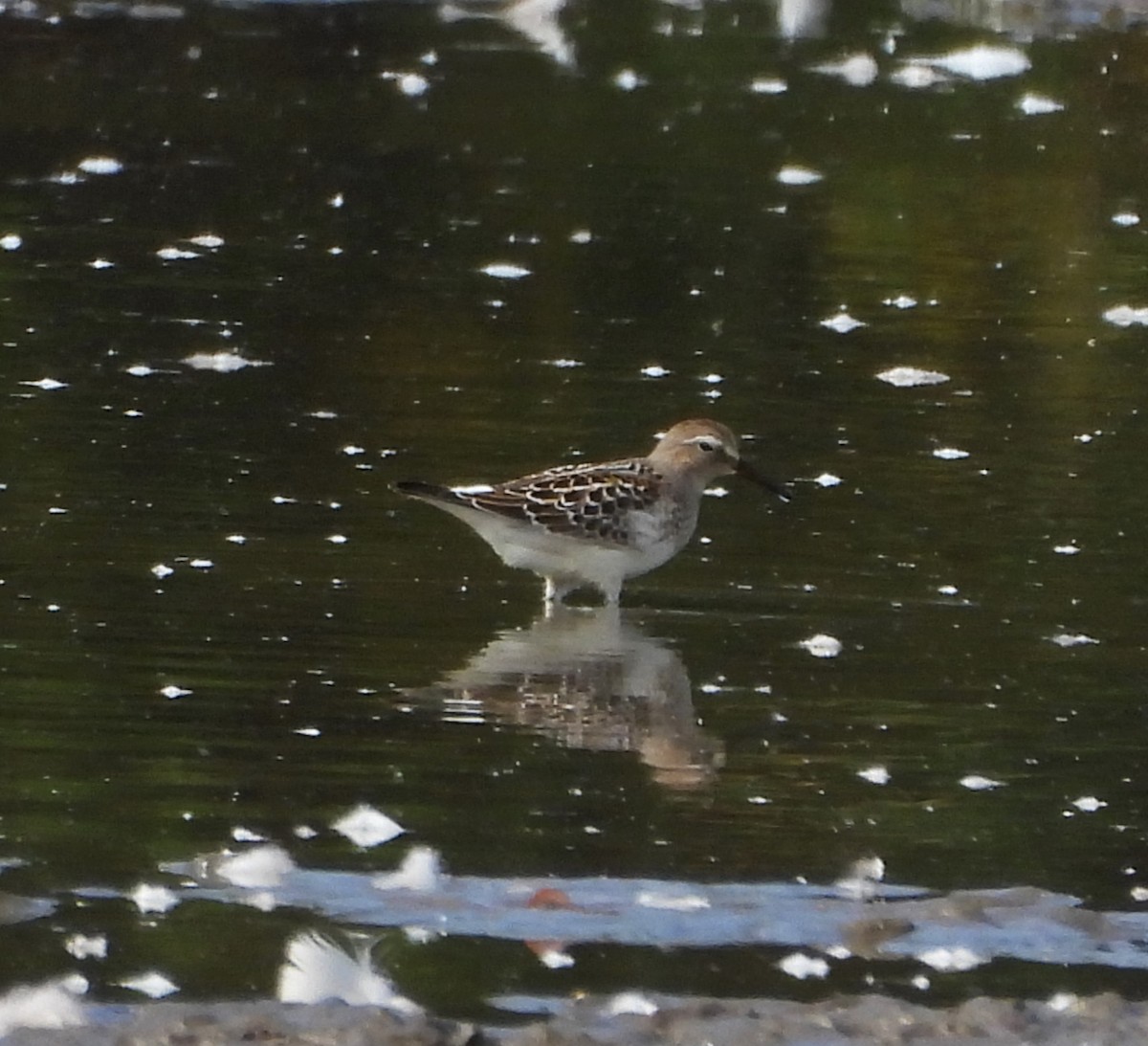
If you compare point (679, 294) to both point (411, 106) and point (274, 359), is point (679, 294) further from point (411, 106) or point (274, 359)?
point (411, 106)

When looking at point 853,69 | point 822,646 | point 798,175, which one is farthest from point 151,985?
point 853,69

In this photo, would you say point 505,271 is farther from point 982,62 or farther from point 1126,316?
point 982,62

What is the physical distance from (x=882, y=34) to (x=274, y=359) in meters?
9.45

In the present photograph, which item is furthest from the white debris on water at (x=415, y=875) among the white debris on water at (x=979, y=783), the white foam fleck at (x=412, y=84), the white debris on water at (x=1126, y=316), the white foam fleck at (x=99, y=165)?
the white foam fleck at (x=412, y=84)

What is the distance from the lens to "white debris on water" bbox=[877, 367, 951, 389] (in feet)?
32.9

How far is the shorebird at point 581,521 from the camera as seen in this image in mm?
7758

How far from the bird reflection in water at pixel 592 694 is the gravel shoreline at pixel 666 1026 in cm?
136

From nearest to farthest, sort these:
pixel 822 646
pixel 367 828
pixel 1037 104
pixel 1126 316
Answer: pixel 367 828
pixel 822 646
pixel 1126 316
pixel 1037 104

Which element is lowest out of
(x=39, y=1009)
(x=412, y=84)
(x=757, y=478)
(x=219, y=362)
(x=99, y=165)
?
(x=39, y=1009)

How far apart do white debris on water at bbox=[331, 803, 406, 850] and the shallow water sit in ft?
0.11

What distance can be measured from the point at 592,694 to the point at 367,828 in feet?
3.85

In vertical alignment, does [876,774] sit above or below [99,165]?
below

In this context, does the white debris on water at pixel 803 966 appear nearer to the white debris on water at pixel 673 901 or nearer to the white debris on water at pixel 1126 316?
the white debris on water at pixel 673 901

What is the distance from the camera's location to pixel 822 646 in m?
7.21
